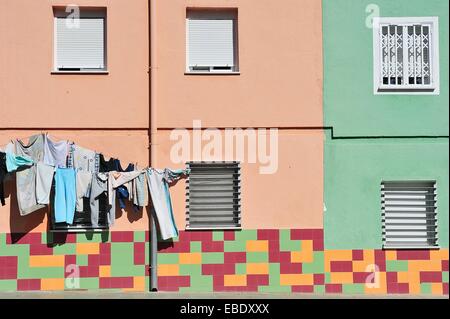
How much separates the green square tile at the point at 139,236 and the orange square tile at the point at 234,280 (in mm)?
1529

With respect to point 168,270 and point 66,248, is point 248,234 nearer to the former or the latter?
point 168,270

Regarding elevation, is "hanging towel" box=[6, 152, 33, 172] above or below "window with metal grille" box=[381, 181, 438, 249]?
above

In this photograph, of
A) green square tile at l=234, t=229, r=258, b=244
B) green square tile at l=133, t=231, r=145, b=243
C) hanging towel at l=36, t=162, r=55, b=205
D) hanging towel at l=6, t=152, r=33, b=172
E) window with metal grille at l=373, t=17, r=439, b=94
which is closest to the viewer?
hanging towel at l=6, t=152, r=33, b=172

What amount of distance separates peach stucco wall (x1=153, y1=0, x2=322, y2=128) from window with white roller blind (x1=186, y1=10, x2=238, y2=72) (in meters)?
0.18

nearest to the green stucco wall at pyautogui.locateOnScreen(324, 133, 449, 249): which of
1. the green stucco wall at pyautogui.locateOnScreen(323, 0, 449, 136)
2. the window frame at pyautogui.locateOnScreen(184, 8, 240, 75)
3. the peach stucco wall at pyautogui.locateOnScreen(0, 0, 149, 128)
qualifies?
the green stucco wall at pyautogui.locateOnScreen(323, 0, 449, 136)

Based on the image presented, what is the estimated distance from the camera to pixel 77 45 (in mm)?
17062

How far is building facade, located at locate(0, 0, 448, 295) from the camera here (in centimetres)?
1672

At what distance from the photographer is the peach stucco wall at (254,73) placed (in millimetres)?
16969

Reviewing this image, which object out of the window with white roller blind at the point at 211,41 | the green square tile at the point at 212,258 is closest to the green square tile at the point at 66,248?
the green square tile at the point at 212,258

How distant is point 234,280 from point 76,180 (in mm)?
3112

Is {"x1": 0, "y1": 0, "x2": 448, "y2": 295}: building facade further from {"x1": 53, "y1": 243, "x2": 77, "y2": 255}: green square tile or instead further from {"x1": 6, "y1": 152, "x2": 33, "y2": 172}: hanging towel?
{"x1": 6, "y1": 152, "x2": 33, "y2": 172}: hanging towel

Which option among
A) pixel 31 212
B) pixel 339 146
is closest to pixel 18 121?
pixel 31 212

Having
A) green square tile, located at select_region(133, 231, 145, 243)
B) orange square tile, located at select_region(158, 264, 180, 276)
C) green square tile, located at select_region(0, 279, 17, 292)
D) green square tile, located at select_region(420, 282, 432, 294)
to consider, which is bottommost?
green square tile, located at select_region(420, 282, 432, 294)

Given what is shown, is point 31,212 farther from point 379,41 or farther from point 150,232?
point 379,41
